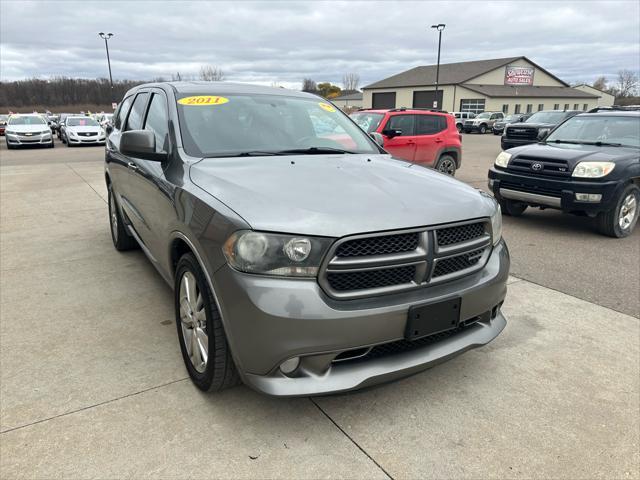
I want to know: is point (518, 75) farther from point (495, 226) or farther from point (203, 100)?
point (495, 226)

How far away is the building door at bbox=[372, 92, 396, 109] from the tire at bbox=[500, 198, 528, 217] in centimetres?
5957

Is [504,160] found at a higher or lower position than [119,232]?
higher

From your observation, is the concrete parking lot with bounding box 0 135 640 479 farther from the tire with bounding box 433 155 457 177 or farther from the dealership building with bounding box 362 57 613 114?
the dealership building with bounding box 362 57 613 114

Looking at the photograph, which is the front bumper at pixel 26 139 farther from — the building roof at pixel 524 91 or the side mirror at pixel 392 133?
the building roof at pixel 524 91

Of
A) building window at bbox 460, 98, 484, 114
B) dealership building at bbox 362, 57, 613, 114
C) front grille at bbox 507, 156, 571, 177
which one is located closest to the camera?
front grille at bbox 507, 156, 571, 177

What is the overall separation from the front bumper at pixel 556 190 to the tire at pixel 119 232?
5.18m

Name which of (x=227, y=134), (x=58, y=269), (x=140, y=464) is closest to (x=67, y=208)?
(x=58, y=269)

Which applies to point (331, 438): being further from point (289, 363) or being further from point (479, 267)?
point (479, 267)

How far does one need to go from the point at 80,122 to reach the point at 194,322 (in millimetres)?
24159

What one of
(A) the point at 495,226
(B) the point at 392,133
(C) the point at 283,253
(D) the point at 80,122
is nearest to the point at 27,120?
(D) the point at 80,122

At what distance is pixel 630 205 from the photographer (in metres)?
6.44

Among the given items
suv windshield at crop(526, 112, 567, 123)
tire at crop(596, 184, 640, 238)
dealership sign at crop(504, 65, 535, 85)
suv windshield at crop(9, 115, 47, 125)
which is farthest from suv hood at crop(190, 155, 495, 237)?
dealership sign at crop(504, 65, 535, 85)

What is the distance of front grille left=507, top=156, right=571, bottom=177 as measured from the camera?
633 cm

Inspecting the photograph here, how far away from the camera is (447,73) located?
210ft
